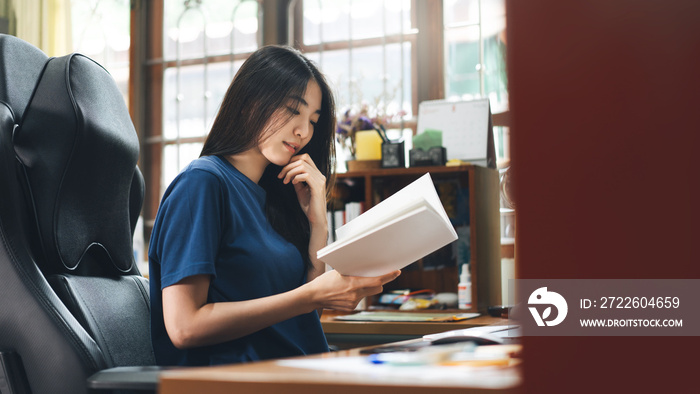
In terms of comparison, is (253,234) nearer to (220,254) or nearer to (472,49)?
(220,254)

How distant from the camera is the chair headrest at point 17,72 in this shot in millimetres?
1232

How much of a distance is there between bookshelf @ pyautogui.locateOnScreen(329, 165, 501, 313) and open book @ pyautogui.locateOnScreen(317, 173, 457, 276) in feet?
4.19

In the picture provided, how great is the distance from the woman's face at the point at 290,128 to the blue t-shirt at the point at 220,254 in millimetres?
84

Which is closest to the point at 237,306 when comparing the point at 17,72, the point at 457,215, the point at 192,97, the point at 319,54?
the point at 17,72

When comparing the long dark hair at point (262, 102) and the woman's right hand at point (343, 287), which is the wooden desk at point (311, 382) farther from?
the long dark hair at point (262, 102)

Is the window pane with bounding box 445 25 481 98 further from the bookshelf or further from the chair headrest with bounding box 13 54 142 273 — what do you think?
the chair headrest with bounding box 13 54 142 273

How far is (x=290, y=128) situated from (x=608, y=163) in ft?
3.27

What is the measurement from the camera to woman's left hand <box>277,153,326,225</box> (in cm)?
152

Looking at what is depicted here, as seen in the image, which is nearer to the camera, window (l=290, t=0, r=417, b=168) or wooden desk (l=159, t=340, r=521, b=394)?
wooden desk (l=159, t=340, r=521, b=394)

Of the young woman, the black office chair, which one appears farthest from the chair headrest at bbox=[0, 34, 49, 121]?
the young woman

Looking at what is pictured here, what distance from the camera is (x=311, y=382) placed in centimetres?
54

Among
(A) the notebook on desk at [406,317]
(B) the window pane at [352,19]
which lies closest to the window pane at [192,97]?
(B) the window pane at [352,19]

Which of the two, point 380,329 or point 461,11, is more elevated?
point 461,11

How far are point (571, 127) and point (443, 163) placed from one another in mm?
1987
